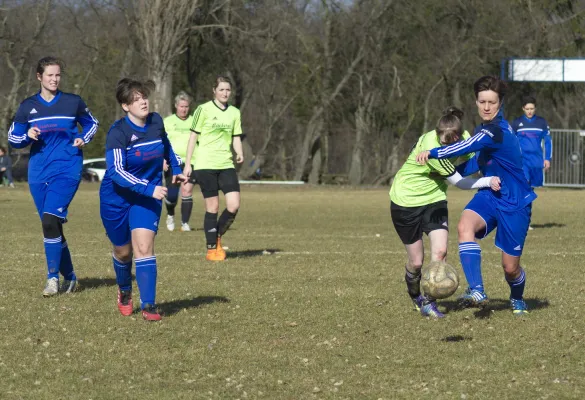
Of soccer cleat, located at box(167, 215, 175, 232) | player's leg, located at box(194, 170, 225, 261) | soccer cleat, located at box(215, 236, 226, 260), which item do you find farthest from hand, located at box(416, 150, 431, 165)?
soccer cleat, located at box(167, 215, 175, 232)

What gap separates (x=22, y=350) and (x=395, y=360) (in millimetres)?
2549

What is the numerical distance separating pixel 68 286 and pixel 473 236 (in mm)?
3998

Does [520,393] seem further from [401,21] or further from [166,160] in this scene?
[401,21]

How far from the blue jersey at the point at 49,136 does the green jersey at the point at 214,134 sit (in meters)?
3.24

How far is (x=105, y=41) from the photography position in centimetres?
4434

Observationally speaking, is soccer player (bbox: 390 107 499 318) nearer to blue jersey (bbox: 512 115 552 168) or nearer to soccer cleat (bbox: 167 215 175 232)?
blue jersey (bbox: 512 115 552 168)

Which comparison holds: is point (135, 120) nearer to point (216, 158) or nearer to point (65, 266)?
point (65, 266)

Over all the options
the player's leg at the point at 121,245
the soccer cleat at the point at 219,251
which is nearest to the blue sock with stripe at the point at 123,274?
the player's leg at the point at 121,245

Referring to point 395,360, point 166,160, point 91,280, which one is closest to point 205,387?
point 395,360

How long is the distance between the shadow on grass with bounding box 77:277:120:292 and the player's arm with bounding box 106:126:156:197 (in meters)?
2.35

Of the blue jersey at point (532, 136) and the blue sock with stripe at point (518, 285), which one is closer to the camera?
the blue sock with stripe at point (518, 285)

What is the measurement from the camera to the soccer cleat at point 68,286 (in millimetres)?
9844

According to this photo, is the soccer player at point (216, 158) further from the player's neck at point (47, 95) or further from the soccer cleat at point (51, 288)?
the soccer cleat at point (51, 288)

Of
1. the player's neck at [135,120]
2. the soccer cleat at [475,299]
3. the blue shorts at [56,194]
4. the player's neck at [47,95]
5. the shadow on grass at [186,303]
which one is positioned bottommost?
the shadow on grass at [186,303]
